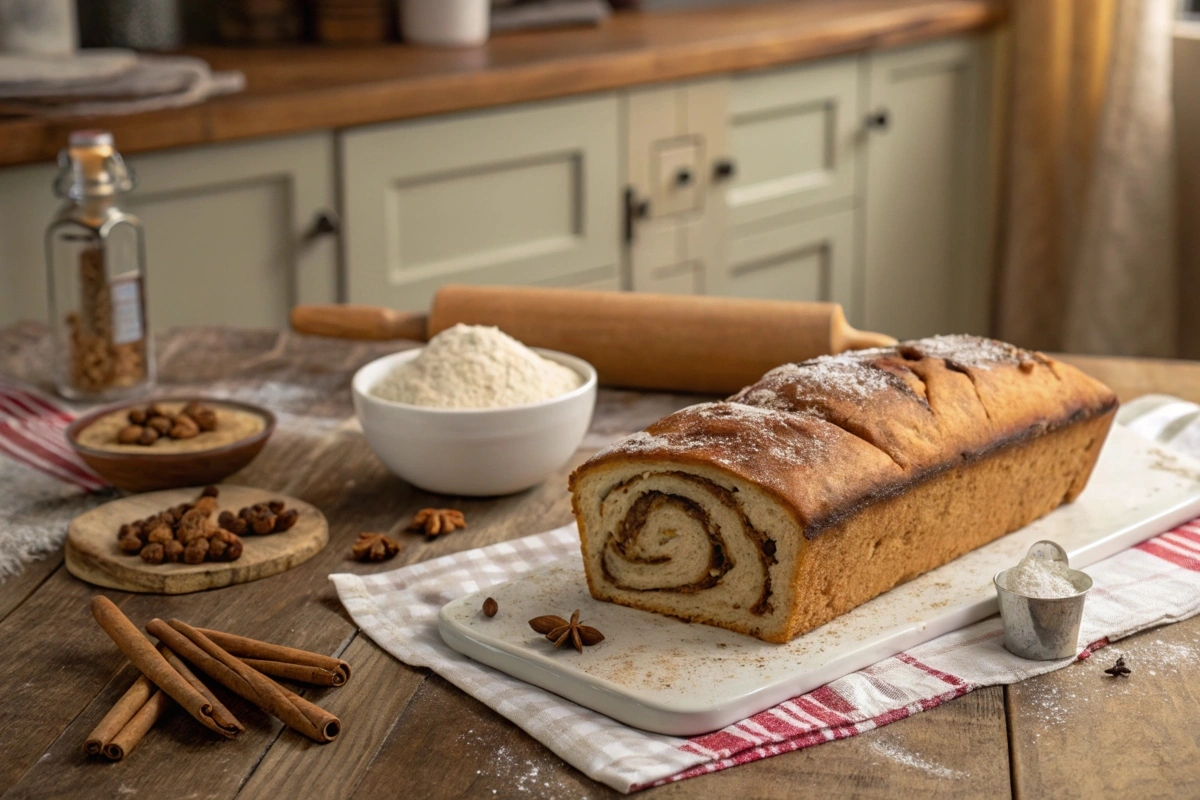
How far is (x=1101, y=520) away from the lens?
121 centimetres

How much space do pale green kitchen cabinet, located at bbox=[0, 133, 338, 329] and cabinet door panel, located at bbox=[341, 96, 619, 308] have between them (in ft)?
0.24

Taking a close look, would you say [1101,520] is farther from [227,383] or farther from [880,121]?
[880,121]

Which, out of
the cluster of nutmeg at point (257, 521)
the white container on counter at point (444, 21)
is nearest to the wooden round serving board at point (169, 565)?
the cluster of nutmeg at point (257, 521)

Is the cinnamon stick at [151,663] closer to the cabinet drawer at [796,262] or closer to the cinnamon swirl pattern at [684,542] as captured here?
the cinnamon swirl pattern at [684,542]

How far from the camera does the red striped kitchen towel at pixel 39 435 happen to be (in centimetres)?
137

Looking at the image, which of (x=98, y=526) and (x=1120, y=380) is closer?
(x=98, y=526)

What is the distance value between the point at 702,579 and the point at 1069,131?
279cm

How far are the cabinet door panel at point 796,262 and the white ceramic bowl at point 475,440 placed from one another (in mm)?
1801

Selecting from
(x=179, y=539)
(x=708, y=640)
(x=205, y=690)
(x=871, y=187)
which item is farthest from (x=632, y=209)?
(x=205, y=690)

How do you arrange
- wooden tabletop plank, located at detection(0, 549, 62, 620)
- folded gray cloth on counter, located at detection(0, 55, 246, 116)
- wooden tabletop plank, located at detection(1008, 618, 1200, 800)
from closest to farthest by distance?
wooden tabletop plank, located at detection(1008, 618, 1200, 800), wooden tabletop plank, located at detection(0, 549, 62, 620), folded gray cloth on counter, located at detection(0, 55, 246, 116)

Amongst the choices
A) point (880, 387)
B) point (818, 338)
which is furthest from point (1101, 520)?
point (818, 338)

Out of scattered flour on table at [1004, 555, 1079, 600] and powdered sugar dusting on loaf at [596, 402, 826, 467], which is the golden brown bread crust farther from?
scattered flour on table at [1004, 555, 1079, 600]

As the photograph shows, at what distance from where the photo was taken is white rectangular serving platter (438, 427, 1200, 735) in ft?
2.97

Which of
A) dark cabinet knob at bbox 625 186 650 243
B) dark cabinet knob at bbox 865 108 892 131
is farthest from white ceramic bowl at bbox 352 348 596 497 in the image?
dark cabinet knob at bbox 865 108 892 131
